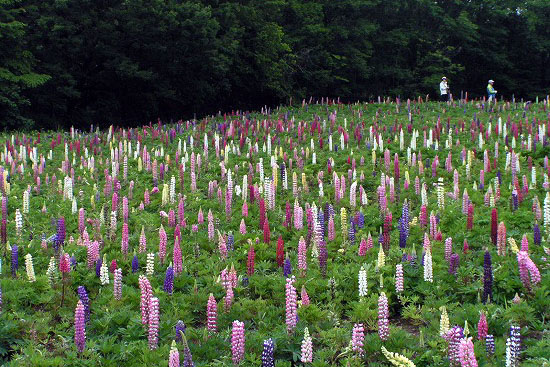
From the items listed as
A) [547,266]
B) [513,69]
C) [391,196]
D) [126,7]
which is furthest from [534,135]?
[513,69]

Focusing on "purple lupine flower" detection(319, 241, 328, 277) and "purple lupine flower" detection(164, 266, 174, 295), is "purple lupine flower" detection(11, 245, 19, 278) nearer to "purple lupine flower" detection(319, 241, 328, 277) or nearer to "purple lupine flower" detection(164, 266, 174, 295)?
"purple lupine flower" detection(164, 266, 174, 295)

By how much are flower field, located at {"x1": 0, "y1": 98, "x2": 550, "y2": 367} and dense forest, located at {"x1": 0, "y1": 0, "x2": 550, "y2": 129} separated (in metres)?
19.7

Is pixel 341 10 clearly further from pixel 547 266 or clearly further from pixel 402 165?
pixel 547 266

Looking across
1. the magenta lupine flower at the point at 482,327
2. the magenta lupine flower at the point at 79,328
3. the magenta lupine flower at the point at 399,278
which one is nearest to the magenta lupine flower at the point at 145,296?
the magenta lupine flower at the point at 79,328

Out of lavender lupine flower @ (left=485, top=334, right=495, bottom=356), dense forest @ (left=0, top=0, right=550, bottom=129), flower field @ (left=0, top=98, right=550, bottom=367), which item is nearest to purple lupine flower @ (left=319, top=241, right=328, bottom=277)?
flower field @ (left=0, top=98, right=550, bottom=367)

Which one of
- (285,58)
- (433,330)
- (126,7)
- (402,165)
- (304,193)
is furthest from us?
(285,58)

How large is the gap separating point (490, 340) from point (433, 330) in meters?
0.86

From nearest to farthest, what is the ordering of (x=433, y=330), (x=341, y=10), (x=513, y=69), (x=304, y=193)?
(x=433, y=330) → (x=304, y=193) → (x=341, y=10) → (x=513, y=69)

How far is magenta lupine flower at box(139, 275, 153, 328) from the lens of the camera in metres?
5.50

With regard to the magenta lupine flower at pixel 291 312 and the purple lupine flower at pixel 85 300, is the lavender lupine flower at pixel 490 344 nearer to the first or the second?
the magenta lupine flower at pixel 291 312

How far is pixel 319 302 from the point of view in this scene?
6.42 m

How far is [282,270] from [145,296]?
2219 millimetres

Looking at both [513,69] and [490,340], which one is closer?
[490,340]

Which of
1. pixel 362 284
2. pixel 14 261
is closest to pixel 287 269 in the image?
pixel 362 284
